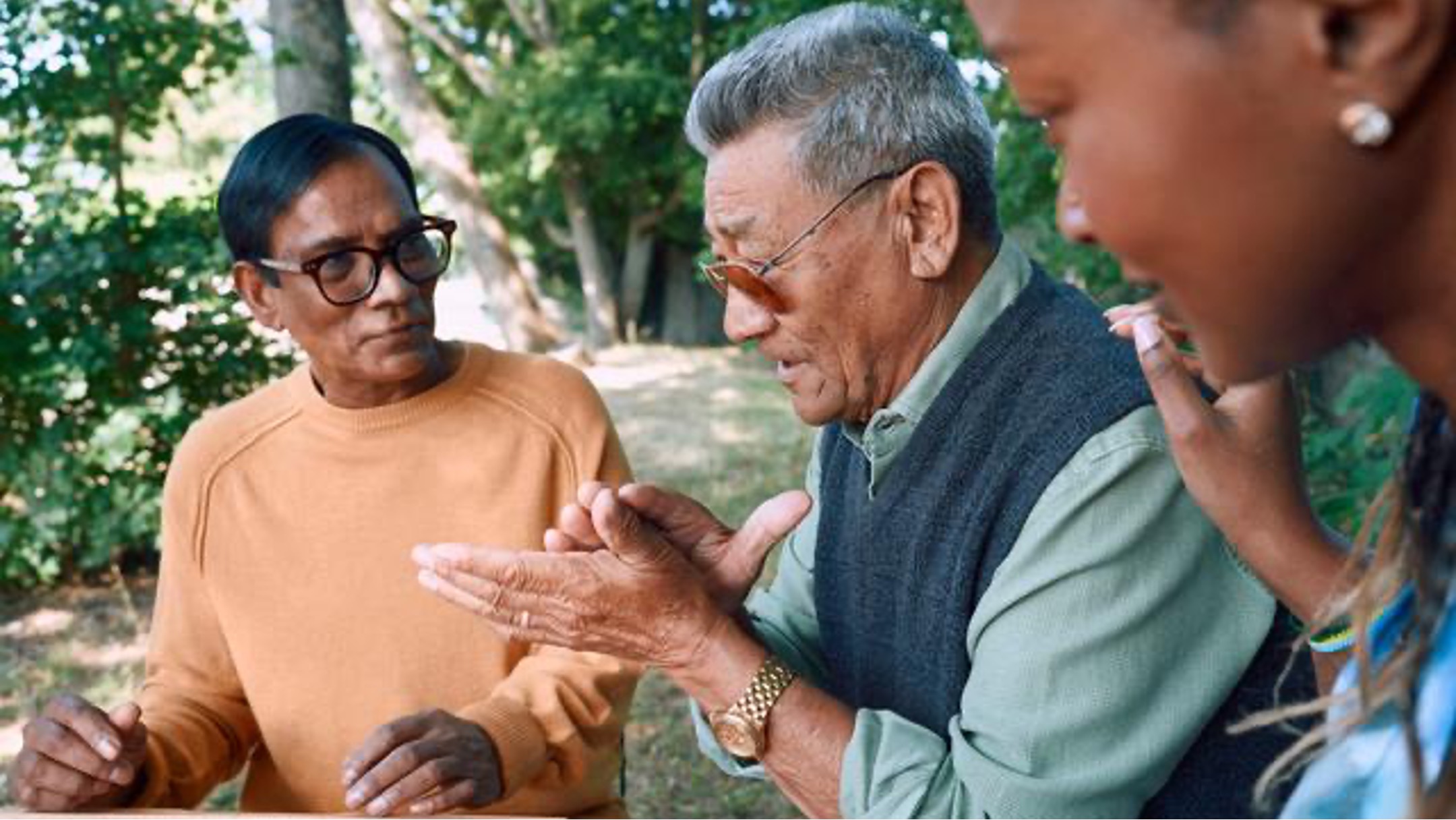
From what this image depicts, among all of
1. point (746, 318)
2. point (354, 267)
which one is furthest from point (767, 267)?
point (354, 267)

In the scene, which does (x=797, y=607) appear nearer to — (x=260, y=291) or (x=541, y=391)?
(x=541, y=391)

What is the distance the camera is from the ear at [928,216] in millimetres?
1885

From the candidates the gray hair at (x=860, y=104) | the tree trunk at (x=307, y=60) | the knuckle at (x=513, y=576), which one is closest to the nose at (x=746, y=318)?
the gray hair at (x=860, y=104)

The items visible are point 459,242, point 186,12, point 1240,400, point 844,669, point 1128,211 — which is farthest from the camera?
point 459,242

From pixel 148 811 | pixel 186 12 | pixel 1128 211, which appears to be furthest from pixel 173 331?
pixel 1128 211

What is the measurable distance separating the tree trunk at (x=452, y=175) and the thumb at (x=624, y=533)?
10394 millimetres

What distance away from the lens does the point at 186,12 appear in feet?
17.1

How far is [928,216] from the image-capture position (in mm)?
1910

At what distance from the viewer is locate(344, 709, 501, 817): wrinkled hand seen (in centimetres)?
205

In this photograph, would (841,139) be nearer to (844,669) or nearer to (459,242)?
(844,669)

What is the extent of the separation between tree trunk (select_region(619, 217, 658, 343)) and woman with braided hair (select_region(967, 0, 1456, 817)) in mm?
16649

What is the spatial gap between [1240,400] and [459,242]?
1430 cm

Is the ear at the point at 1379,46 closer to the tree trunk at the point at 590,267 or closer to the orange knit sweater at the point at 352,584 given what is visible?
the orange knit sweater at the point at 352,584

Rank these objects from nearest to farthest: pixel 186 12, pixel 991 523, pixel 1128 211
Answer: pixel 1128 211 < pixel 991 523 < pixel 186 12
